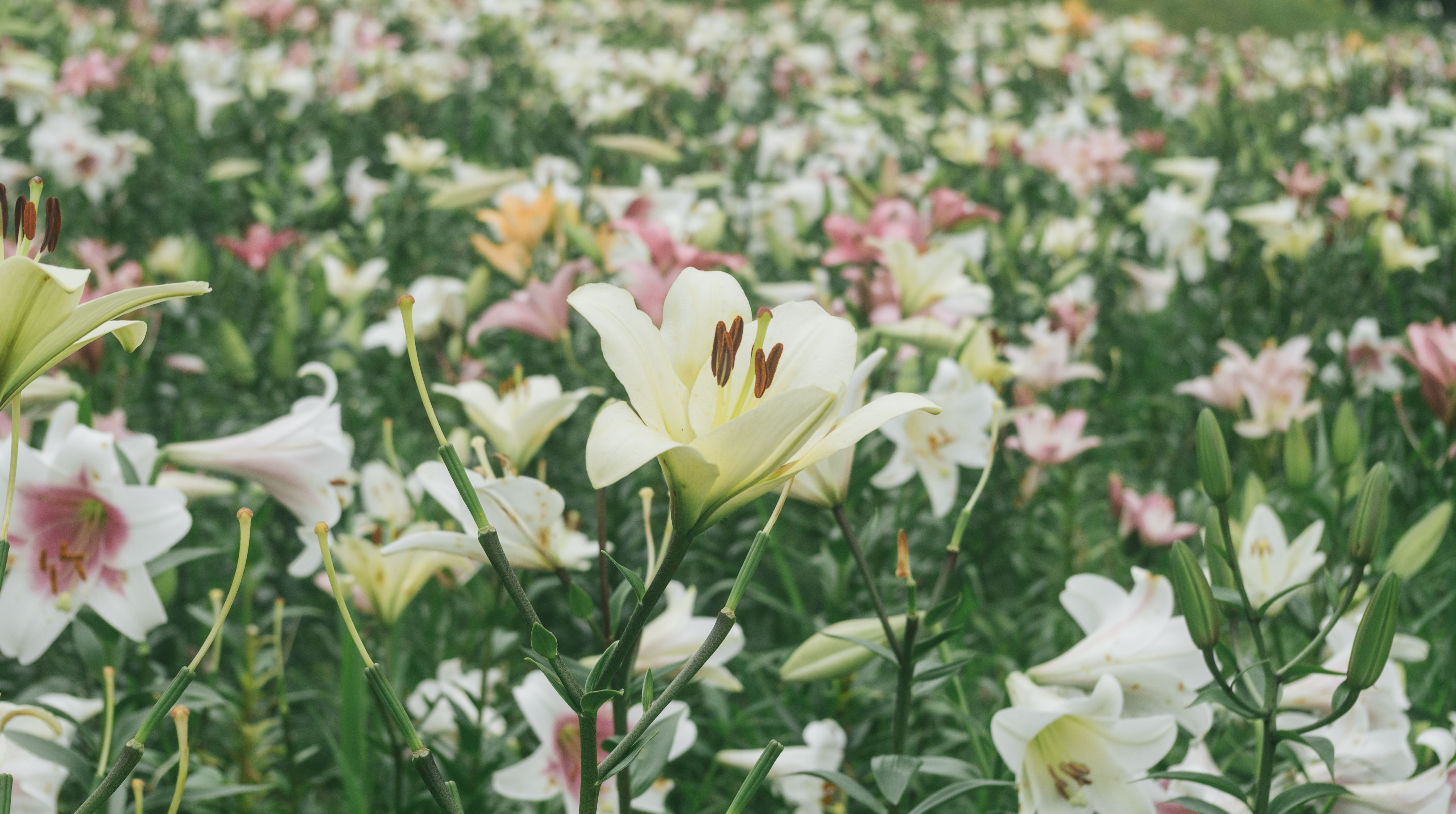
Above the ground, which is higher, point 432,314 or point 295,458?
point 295,458

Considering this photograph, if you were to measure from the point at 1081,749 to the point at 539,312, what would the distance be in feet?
3.03

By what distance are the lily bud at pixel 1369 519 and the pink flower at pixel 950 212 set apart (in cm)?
116

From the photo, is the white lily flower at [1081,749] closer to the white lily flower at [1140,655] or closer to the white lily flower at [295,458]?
the white lily flower at [1140,655]

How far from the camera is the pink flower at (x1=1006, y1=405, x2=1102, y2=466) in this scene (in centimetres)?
153

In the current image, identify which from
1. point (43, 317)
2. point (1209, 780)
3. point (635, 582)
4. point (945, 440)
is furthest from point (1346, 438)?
point (43, 317)

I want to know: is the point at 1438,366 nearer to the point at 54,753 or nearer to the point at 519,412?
the point at 519,412

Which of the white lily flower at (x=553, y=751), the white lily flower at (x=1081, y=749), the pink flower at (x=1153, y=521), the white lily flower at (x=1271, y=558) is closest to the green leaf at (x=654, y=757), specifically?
the white lily flower at (x=553, y=751)

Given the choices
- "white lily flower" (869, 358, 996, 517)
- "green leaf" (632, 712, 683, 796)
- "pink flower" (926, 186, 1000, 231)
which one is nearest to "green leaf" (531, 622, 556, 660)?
"green leaf" (632, 712, 683, 796)

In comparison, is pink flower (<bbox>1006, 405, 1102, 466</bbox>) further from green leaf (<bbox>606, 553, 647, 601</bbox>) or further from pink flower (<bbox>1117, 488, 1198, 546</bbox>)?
green leaf (<bbox>606, 553, 647, 601</bbox>)

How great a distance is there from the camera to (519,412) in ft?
3.51

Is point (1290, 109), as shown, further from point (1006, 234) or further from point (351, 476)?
point (351, 476)

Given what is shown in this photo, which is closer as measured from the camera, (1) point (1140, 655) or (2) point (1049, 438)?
(1) point (1140, 655)

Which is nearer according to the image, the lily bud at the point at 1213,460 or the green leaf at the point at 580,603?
the green leaf at the point at 580,603

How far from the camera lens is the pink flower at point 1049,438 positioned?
60.2 inches
